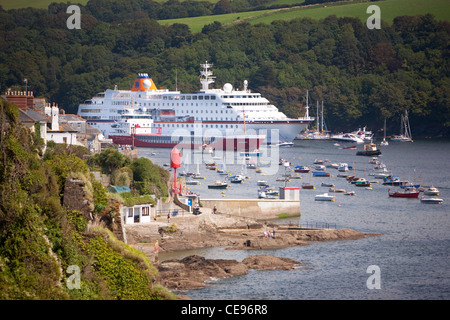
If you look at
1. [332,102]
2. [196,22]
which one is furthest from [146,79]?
[196,22]

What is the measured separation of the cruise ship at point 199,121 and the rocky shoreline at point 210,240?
50.2m

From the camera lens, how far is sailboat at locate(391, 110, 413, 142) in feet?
Result: 326

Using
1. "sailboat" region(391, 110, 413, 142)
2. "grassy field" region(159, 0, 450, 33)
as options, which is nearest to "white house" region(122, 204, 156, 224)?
"sailboat" region(391, 110, 413, 142)

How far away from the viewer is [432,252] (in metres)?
30.1

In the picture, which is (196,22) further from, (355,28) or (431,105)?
(431,105)

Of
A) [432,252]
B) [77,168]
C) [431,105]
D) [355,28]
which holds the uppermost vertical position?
[355,28]

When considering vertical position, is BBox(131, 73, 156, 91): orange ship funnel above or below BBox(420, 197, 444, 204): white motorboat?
above

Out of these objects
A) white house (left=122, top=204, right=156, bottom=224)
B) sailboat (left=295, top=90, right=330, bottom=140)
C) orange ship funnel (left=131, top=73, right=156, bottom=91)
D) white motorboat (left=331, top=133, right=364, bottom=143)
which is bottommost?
white house (left=122, top=204, right=156, bottom=224)

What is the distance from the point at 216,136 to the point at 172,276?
6348 centimetres

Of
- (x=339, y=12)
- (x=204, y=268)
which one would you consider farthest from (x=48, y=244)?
(x=339, y=12)

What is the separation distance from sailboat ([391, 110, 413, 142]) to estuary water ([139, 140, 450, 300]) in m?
41.0

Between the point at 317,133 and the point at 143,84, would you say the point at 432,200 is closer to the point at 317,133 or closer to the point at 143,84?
the point at 143,84

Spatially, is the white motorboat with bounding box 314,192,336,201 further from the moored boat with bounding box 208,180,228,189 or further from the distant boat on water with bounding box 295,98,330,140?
the distant boat on water with bounding box 295,98,330,140

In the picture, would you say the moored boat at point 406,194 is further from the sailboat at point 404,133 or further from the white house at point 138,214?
Answer: the sailboat at point 404,133
